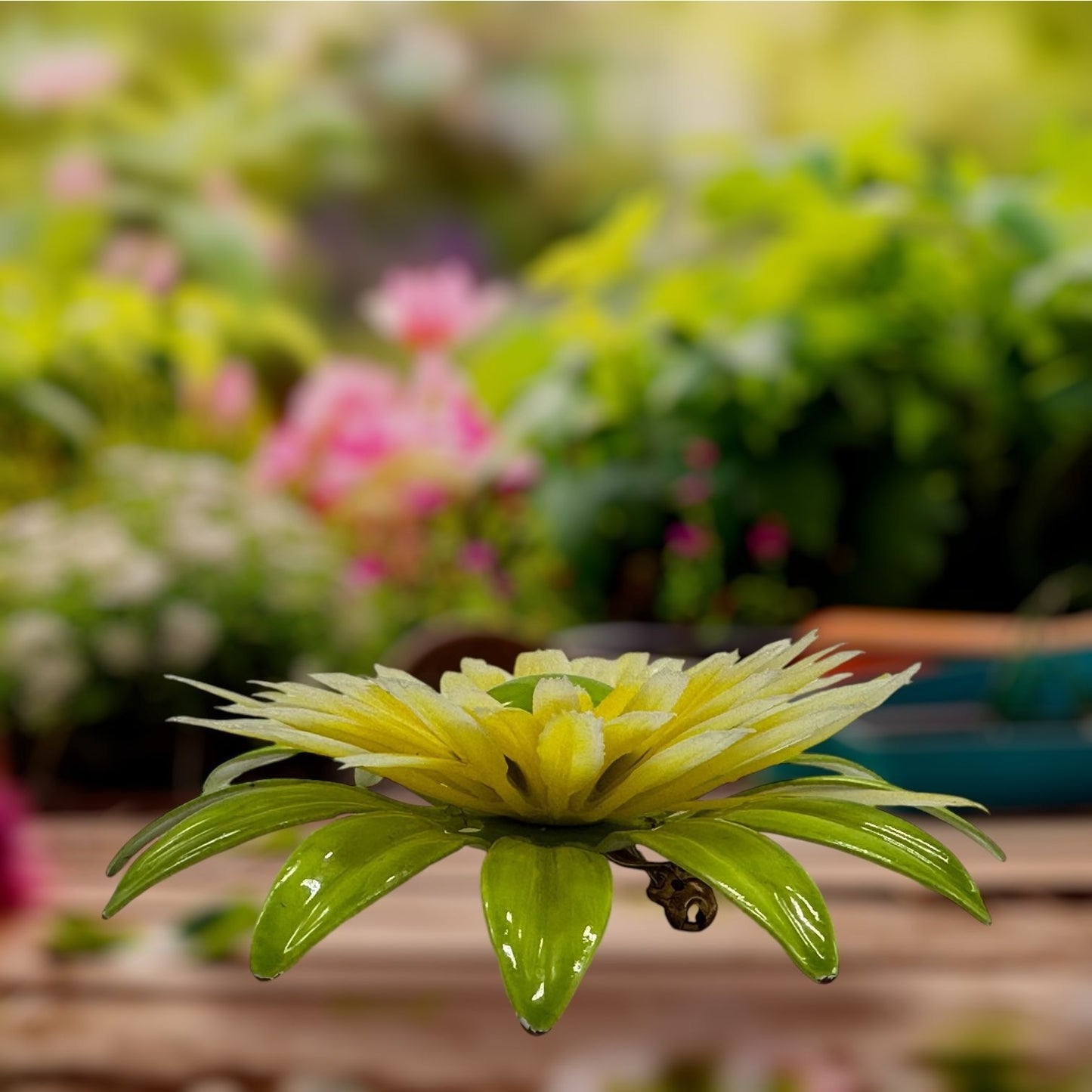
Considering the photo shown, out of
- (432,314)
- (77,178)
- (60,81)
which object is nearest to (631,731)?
(432,314)

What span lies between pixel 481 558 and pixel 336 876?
40.5 inches

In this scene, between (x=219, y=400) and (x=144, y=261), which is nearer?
(x=219, y=400)

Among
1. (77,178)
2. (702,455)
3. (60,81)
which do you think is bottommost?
(702,455)

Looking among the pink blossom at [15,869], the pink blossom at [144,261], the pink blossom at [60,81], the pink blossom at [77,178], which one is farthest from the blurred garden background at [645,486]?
the pink blossom at [60,81]

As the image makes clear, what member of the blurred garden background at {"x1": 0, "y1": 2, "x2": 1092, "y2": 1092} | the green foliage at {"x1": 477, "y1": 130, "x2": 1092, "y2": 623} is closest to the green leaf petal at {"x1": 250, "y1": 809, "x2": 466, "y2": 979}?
the blurred garden background at {"x1": 0, "y1": 2, "x2": 1092, "y2": 1092}

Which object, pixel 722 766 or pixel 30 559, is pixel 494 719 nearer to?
pixel 722 766

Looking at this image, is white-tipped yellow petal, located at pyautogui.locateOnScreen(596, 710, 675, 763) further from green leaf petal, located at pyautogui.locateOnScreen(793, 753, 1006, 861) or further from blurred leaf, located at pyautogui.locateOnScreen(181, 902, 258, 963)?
blurred leaf, located at pyautogui.locateOnScreen(181, 902, 258, 963)

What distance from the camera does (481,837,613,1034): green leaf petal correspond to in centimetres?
6

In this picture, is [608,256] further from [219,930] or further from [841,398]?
[219,930]

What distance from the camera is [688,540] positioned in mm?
1006

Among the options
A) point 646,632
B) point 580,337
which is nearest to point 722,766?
point 646,632

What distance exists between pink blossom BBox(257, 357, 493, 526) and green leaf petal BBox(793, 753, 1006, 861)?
953mm

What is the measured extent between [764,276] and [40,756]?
0.63m

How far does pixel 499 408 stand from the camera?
3.70 feet
